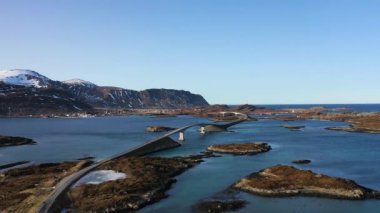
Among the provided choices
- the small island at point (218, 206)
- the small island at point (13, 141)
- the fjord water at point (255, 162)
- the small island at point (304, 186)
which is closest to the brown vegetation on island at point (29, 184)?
the fjord water at point (255, 162)

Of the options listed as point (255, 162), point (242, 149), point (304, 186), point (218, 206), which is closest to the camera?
point (218, 206)

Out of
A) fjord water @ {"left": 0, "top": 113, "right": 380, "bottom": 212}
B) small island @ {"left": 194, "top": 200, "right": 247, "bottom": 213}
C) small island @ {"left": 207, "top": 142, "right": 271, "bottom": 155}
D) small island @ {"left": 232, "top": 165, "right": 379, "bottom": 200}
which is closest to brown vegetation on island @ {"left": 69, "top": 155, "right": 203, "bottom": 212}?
fjord water @ {"left": 0, "top": 113, "right": 380, "bottom": 212}

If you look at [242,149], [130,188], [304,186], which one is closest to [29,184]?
[130,188]

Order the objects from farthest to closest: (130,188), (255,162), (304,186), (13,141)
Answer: (13,141) < (255,162) < (304,186) < (130,188)

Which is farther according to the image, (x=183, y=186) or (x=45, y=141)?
(x=45, y=141)

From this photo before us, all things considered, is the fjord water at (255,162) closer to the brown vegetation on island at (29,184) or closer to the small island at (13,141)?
the small island at (13,141)

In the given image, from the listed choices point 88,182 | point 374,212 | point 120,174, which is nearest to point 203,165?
point 120,174

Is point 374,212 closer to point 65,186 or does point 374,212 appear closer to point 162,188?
point 162,188

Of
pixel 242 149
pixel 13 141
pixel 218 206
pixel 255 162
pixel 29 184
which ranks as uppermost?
pixel 242 149

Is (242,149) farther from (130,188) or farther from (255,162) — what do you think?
(130,188)
